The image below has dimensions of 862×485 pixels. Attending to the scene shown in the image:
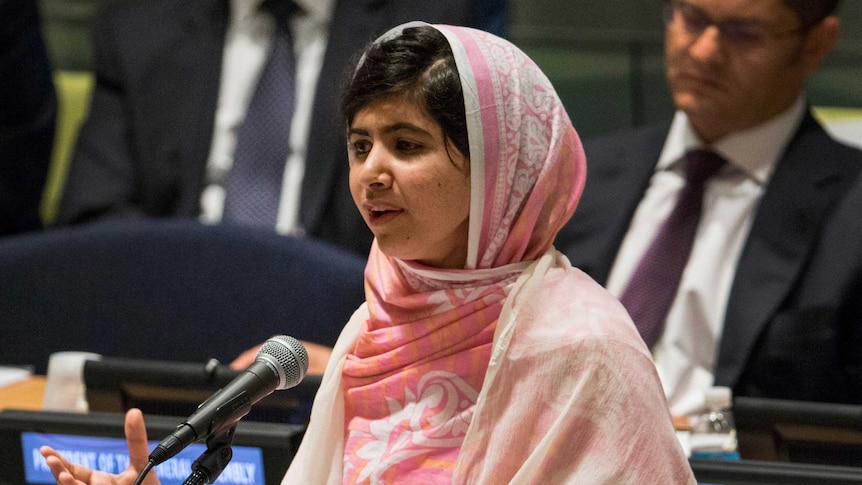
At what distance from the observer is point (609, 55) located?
364 centimetres

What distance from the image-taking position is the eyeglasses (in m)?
2.34

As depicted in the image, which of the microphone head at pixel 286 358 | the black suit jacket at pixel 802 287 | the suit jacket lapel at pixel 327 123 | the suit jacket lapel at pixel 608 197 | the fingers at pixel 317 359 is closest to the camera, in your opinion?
the microphone head at pixel 286 358

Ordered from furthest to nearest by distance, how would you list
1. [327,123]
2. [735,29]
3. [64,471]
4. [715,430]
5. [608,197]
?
[327,123]
[608,197]
[735,29]
[715,430]
[64,471]

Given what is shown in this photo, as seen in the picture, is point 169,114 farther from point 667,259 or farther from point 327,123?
point 667,259

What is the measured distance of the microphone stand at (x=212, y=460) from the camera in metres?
1.11

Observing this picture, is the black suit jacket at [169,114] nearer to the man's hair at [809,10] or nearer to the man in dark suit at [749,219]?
the man in dark suit at [749,219]

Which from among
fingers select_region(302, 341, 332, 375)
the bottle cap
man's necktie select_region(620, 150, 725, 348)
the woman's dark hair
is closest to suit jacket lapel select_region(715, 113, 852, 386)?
man's necktie select_region(620, 150, 725, 348)

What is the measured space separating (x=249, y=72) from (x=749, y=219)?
4.24ft

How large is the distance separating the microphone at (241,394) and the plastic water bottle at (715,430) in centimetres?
67

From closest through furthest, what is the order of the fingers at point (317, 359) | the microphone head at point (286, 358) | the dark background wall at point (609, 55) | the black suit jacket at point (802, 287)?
the microphone head at point (286, 358) < the fingers at point (317, 359) < the black suit jacket at point (802, 287) < the dark background wall at point (609, 55)

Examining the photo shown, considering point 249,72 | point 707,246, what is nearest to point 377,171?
point 707,246

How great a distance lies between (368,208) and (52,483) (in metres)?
0.62

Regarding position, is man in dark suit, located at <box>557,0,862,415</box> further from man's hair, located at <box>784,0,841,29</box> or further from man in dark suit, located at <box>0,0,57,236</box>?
man in dark suit, located at <box>0,0,57,236</box>

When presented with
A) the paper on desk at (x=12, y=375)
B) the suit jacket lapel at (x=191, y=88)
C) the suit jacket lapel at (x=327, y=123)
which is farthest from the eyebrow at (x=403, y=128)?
the suit jacket lapel at (x=191, y=88)
